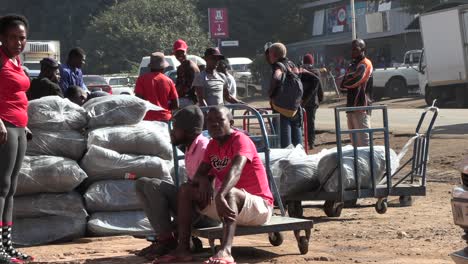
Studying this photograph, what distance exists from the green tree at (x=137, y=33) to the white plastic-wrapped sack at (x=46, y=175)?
5039cm

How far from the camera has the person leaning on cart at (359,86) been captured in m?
11.8

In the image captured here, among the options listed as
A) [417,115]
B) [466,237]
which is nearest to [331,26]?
[417,115]

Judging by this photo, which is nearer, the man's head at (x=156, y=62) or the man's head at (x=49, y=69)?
the man's head at (x=49, y=69)

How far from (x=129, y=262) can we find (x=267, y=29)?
5841cm

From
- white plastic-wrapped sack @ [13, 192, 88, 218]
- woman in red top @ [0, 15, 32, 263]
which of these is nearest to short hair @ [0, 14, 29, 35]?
woman in red top @ [0, 15, 32, 263]

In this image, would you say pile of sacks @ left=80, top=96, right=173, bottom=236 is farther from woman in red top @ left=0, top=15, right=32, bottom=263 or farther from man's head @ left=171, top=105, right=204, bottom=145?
man's head @ left=171, top=105, right=204, bottom=145

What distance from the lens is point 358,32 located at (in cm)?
5884

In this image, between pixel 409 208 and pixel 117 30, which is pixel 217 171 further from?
pixel 117 30

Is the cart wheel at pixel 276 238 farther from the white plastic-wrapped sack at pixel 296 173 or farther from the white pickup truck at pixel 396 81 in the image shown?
the white pickup truck at pixel 396 81

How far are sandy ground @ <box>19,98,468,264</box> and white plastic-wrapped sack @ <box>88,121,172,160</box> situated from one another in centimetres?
80

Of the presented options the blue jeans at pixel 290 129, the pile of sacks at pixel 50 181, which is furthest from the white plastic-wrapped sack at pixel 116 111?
the blue jeans at pixel 290 129

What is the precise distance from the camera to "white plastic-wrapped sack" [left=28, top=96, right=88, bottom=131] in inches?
349

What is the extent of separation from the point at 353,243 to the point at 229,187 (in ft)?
5.64

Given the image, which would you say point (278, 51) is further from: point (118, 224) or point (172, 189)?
point (172, 189)
